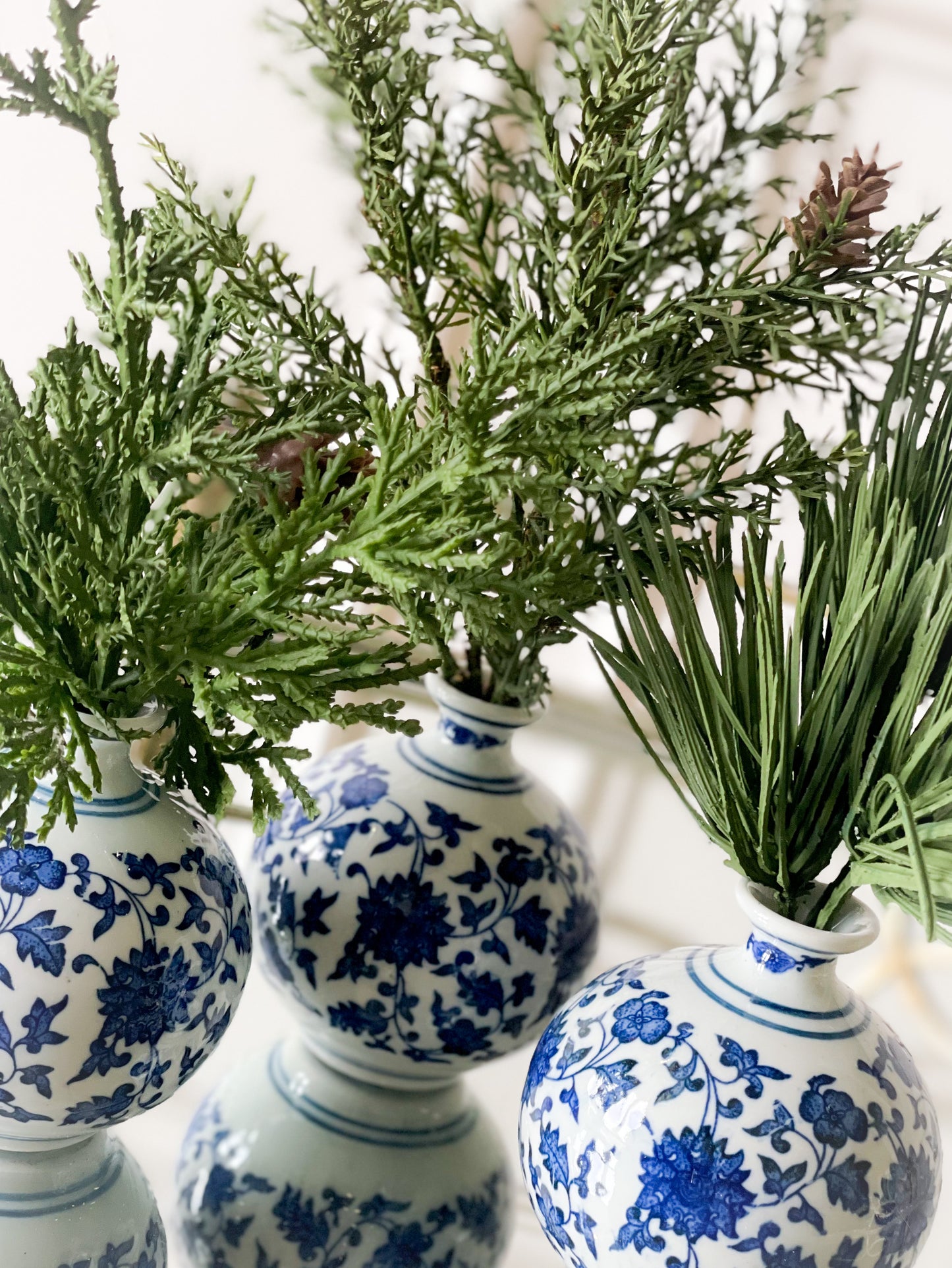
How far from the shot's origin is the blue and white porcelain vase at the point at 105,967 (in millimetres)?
387

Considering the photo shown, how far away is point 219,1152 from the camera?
1.89 ft

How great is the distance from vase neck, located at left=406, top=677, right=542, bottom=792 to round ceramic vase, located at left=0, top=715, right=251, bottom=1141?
5.8 inches

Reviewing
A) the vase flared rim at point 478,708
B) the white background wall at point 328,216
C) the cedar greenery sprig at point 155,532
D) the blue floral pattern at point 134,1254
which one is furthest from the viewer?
the white background wall at point 328,216

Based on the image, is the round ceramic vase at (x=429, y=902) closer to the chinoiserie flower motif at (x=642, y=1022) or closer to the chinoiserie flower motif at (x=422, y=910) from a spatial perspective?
the chinoiserie flower motif at (x=422, y=910)

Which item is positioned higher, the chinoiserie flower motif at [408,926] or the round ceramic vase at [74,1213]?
the chinoiserie flower motif at [408,926]


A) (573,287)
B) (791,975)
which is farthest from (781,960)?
(573,287)

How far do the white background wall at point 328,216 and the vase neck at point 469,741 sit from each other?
23cm

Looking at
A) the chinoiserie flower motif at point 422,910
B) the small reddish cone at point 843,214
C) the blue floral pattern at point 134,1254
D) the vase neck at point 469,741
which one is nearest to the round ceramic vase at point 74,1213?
the blue floral pattern at point 134,1254

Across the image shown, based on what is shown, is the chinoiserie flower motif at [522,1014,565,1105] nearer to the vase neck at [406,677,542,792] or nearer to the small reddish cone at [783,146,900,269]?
the vase neck at [406,677,542,792]

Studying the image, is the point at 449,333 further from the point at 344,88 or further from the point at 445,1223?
the point at 445,1223

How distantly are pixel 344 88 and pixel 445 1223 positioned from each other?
0.53m

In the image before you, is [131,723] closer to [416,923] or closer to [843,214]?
[416,923]

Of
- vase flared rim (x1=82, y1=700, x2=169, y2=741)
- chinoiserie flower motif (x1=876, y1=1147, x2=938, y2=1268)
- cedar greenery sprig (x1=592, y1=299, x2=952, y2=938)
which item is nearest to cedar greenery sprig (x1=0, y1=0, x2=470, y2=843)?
vase flared rim (x1=82, y1=700, x2=169, y2=741)

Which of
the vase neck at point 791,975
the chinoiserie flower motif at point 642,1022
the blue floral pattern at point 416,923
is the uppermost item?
the vase neck at point 791,975
